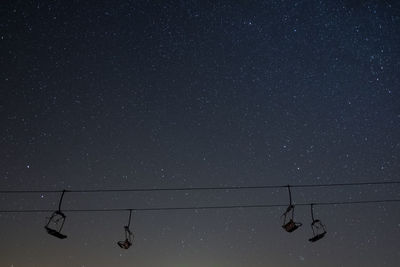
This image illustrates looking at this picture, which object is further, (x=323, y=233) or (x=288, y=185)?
(x=323, y=233)

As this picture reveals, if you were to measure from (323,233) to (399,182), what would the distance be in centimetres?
244

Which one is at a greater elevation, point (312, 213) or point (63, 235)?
point (312, 213)

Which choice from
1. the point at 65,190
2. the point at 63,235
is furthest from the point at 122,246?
the point at 65,190

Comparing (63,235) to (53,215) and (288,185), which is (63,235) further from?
(288,185)

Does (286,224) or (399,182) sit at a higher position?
(399,182)

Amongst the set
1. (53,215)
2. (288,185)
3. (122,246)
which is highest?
(288,185)

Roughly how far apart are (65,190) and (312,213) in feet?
21.9

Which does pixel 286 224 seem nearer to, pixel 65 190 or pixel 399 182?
pixel 399 182

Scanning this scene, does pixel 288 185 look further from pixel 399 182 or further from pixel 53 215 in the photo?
pixel 53 215

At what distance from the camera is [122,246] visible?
9906 millimetres

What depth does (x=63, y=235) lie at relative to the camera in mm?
9008

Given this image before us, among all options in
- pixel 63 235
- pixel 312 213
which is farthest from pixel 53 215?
pixel 312 213

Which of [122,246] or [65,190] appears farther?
[122,246]

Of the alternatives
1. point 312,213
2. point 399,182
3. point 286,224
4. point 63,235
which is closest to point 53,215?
point 63,235
